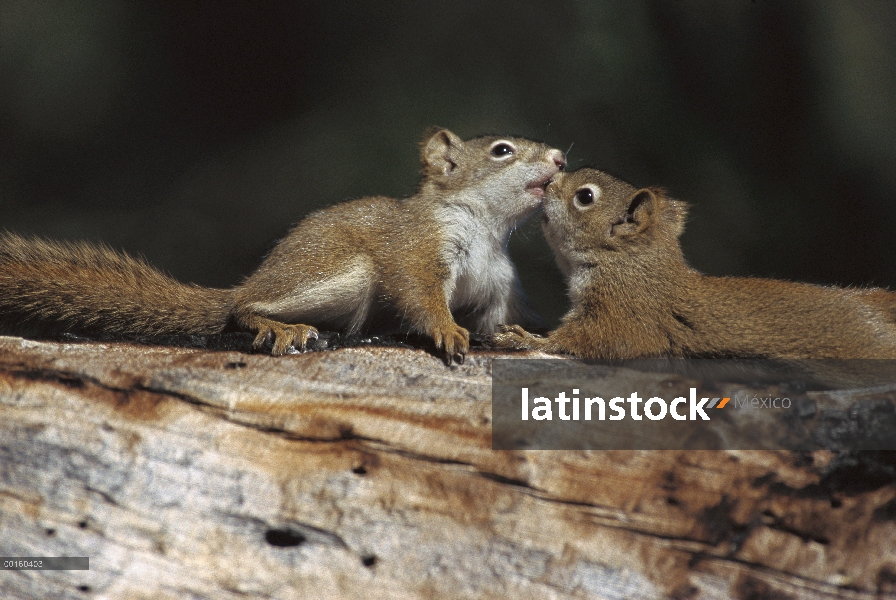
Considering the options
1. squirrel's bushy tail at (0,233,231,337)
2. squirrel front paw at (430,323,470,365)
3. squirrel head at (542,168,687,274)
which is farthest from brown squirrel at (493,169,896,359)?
squirrel's bushy tail at (0,233,231,337)

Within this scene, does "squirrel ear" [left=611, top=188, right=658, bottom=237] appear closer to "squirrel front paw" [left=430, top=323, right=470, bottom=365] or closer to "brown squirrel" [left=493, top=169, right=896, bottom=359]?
"brown squirrel" [left=493, top=169, right=896, bottom=359]

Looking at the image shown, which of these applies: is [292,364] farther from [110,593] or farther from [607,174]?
[607,174]

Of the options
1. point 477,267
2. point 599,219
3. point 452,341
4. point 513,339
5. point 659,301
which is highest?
point 599,219

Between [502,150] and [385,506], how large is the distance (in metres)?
1.71

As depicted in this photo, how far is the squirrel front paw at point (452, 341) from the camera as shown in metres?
2.25

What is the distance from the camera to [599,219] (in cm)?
286

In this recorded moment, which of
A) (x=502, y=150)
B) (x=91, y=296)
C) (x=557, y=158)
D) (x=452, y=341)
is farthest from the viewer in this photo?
(x=502, y=150)

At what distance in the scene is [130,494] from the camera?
72.2 inches

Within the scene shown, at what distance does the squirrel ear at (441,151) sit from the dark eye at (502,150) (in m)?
0.17

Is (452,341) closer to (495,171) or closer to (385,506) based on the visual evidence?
(385,506)

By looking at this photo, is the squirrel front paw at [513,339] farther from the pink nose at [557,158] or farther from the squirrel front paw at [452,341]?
the pink nose at [557,158]

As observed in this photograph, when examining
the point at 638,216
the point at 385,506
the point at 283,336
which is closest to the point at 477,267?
the point at 638,216

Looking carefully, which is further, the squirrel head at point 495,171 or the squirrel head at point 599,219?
the squirrel head at point 495,171

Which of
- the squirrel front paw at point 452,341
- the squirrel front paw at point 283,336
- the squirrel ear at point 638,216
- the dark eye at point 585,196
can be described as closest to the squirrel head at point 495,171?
the dark eye at point 585,196
